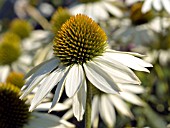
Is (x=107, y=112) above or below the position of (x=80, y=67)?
below

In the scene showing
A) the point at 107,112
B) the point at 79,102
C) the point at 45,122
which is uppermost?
the point at 79,102

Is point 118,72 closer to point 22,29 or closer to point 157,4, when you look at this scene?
point 157,4


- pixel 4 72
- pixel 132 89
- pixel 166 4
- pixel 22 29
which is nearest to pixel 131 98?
pixel 132 89

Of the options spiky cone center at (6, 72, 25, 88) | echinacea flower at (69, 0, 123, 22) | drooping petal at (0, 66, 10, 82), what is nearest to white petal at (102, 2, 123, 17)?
echinacea flower at (69, 0, 123, 22)

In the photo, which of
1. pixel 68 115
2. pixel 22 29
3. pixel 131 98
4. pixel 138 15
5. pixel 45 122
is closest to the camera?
pixel 45 122

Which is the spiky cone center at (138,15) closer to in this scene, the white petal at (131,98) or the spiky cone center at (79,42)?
the white petal at (131,98)

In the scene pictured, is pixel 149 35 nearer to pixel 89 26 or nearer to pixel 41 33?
pixel 41 33
